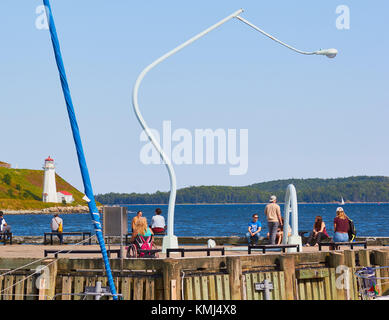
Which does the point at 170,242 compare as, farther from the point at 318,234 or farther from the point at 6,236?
the point at 6,236

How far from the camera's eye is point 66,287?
17.4 meters

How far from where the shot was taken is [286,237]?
842 inches

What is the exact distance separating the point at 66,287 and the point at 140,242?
258 cm

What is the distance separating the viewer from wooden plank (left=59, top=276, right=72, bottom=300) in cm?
1734

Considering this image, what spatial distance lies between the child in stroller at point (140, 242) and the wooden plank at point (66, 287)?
1.95 metres

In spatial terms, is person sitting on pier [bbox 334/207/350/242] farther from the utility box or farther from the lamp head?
the utility box

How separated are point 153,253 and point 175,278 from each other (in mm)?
2092

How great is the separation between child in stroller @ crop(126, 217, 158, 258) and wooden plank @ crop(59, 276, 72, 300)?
1954mm

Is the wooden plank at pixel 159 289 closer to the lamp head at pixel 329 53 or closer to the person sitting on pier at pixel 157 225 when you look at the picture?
the person sitting on pier at pixel 157 225

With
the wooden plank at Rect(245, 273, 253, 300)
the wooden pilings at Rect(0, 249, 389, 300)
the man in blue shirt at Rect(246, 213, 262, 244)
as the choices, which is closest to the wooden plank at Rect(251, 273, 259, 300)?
the wooden pilings at Rect(0, 249, 389, 300)

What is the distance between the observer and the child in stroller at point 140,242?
18.4m

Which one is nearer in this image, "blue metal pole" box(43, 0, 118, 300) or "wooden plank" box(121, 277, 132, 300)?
"blue metal pole" box(43, 0, 118, 300)
